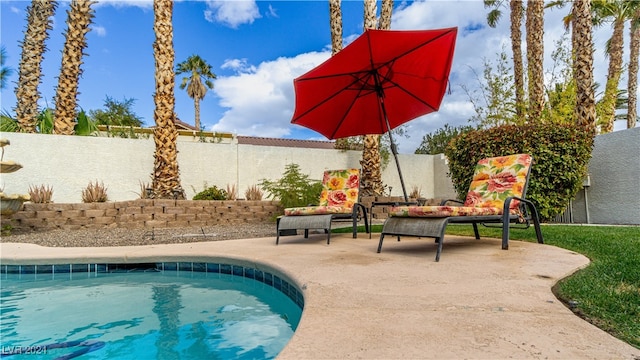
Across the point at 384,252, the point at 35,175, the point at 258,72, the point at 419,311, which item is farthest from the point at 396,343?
the point at 258,72

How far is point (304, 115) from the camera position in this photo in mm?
5984

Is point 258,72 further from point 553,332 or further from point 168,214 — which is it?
point 553,332

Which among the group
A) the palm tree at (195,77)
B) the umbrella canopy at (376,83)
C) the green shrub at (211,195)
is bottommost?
the green shrub at (211,195)

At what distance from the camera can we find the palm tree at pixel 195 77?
2956cm

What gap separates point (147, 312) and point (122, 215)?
19.8 feet

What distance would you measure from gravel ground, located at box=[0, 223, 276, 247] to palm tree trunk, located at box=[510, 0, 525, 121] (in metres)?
8.12

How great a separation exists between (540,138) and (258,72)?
37.5ft

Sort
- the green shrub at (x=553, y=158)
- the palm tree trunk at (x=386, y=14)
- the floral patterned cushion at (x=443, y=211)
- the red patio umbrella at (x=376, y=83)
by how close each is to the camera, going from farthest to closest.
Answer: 1. the palm tree trunk at (x=386, y=14)
2. the green shrub at (x=553, y=158)
3. the red patio umbrella at (x=376, y=83)
4. the floral patterned cushion at (x=443, y=211)

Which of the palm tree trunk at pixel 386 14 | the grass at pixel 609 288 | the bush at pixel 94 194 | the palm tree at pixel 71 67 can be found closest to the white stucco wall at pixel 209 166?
the bush at pixel 94 194

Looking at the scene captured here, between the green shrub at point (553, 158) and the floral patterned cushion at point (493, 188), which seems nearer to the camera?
the floral patterned cushion at point (493, 188)

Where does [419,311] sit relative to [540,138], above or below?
below

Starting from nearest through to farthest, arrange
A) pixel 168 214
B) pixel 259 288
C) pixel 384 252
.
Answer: pixel 259 288 → pixel 384 252 → pixel 168 214

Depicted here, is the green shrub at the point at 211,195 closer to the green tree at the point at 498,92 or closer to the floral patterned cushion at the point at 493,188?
the floral patterned cushion at the point at 493,188

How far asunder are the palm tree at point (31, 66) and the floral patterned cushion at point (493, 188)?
36.6 feet
